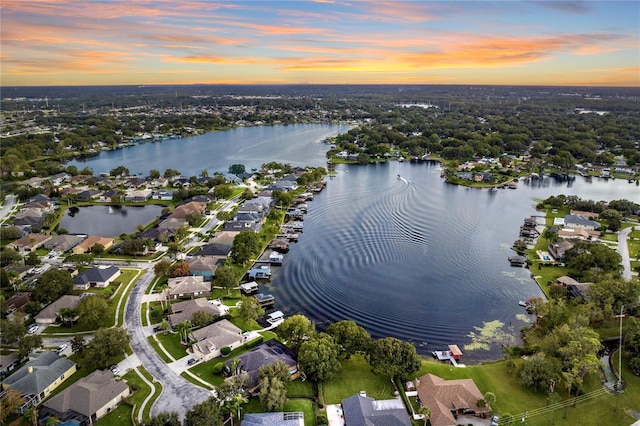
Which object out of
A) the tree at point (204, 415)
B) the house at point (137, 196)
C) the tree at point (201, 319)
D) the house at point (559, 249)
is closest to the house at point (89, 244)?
the house at point (137, 196)

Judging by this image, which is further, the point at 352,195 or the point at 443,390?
the point at 352,195

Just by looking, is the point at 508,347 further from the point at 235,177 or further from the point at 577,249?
the point at 235,177

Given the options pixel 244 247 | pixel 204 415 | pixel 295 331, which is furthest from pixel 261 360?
pixel 244 247

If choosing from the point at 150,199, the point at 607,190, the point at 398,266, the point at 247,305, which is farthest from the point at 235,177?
the point at 607,190

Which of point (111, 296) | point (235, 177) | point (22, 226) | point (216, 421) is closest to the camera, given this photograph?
point (216, 421)

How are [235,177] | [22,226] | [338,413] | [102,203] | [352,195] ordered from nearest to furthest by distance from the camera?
[338,413] < [22,226] < [102,203] < [352,195] < [235,177]

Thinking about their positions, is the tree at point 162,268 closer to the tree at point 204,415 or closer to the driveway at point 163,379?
the driveway at point 163,379

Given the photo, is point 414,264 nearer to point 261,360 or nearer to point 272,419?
point 261,360

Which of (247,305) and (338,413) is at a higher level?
(247,305)
